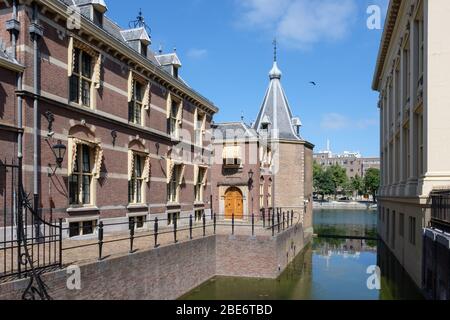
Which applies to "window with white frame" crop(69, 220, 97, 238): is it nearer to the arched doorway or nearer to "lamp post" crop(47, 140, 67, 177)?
"lamp post" crop(47, 140, 67, 177)

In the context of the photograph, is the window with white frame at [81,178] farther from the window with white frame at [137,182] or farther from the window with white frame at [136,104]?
the window with white frame at [136,104]

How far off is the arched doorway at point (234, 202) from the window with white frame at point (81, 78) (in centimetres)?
1384

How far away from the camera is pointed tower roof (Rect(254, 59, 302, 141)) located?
31.2 m

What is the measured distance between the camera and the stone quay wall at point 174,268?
28.0ft

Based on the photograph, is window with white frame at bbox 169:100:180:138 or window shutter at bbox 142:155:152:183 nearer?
window shutter at bbox 142:155:152:183

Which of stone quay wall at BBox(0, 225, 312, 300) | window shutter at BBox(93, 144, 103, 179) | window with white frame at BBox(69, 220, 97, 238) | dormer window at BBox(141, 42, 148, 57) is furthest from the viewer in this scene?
dormer window at BBox(141, 42, 148, 57)

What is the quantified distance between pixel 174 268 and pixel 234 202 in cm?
1394

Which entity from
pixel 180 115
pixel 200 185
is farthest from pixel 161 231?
pixel 200 185

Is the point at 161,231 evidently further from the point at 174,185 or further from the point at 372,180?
the point at 372,180

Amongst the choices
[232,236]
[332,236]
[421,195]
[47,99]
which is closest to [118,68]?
[47,99]

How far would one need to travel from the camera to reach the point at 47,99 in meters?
12.5

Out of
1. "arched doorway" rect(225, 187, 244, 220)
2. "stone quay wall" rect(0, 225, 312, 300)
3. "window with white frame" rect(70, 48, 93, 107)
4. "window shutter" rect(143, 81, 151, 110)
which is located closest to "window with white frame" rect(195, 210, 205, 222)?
"arched doorway" rect(225, 187, 244, 220)

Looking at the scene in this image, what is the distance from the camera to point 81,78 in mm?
14453
